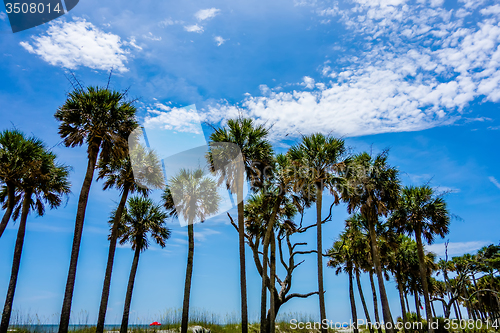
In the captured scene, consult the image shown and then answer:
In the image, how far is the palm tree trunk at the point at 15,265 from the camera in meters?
15.5

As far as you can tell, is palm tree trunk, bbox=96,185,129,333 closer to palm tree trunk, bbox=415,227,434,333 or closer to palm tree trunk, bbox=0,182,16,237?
palm tree trunk, bbox=0,182,16,237

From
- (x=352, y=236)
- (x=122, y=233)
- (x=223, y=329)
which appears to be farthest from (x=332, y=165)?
(x=122, y=233)

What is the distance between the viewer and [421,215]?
24281 millimetres

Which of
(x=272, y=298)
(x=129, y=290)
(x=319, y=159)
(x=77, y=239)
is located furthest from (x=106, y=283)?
(x=319, y=159)

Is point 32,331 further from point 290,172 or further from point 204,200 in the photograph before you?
point 290,172

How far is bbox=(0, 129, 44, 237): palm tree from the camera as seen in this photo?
58.0ft

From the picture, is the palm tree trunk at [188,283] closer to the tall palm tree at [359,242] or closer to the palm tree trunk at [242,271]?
the palm tree trunk at [242,271]

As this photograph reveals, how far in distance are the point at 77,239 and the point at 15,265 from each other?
6806 mm

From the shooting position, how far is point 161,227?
24.3 m

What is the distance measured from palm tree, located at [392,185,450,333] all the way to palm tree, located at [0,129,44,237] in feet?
90.4

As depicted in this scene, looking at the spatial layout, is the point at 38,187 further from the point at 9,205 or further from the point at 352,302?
the point at 352,302

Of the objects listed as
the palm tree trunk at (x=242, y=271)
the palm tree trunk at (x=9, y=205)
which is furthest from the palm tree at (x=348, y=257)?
the palm tree trunk at (x=9, y=205)

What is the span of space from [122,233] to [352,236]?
21126mm

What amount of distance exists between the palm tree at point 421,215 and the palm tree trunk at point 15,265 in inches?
1070
